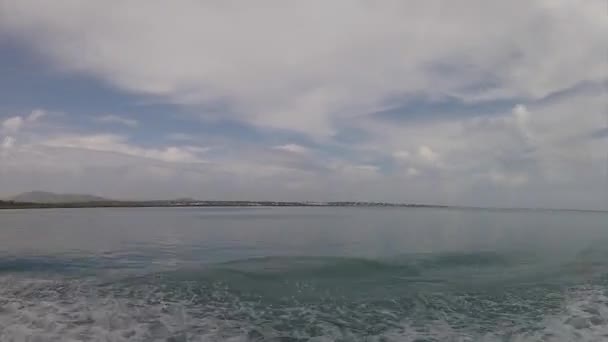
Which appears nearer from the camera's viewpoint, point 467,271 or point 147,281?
point 147,281

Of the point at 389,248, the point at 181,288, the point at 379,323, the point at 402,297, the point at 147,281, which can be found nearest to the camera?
the point at 379,323

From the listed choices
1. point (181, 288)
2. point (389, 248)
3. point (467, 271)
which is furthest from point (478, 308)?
point (389, 248)

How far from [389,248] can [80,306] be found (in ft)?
77.7

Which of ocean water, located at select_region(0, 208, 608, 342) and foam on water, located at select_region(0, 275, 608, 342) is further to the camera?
ocean water, located at select_region(0, 208, 608, 342)

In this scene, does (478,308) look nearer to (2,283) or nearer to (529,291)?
(529,291)

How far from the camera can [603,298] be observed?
55.7 ft

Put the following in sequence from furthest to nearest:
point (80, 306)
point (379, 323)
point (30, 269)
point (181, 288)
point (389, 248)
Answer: point (389, 248), point (30, 269), point (181, 288), point (80, 306), point (379, 323)

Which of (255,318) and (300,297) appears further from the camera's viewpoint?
(300,297)

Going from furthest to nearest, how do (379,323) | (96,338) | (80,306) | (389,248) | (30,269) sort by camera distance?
(389,248) < (30,269) < (80,306) < (379,323) < (96,338)

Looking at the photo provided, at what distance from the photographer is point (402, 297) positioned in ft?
53.9

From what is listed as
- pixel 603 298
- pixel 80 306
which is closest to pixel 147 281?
pixel 80 306

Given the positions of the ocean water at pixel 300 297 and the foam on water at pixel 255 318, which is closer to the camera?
the foam on water at pixel 255 318

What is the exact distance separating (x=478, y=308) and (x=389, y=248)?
59.1 feet

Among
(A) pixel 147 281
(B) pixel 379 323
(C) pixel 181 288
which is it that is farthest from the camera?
(A) pixel 147 281
